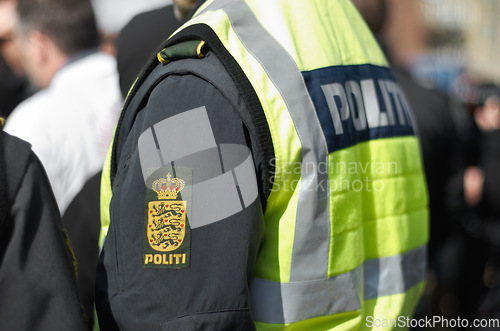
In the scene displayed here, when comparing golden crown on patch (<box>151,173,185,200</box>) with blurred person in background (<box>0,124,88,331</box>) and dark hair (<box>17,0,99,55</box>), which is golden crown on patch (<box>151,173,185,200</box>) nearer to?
blurred person in background (<box>0,124,88,331</box>)

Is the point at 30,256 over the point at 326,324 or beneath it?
over

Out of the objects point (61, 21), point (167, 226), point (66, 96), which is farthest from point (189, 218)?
point (61, 21)

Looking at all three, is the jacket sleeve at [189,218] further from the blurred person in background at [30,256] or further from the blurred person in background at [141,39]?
the blurred person in background at [141,39]

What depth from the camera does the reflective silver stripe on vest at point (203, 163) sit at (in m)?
1.04

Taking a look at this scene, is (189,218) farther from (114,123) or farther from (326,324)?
(114,123)

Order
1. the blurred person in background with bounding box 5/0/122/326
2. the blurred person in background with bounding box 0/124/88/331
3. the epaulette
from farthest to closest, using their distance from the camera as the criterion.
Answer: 1. the blurred person in background with bounding box 5/0/122/326
2. the epaulette
3. the blurred person in background with bounding box 0/124/88/331

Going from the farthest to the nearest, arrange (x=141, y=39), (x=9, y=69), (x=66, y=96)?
(x=9, y=69), (x=66, y=96), (x=141, y=39)

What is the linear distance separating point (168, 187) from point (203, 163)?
8 centimetres

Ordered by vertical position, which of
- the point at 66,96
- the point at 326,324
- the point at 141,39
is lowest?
the point at 326,324

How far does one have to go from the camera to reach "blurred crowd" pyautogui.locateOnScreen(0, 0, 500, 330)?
184 cm

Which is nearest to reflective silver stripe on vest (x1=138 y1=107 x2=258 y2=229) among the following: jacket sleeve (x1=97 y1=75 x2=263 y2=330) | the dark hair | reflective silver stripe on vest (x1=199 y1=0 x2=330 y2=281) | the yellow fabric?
jacket sleeve (x1=97 y1=75 x2=263 y2=330)

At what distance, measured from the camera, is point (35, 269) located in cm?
101

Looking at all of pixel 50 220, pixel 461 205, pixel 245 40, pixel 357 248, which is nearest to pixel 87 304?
pixel 50 220

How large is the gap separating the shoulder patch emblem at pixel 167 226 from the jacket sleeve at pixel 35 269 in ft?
0.54
